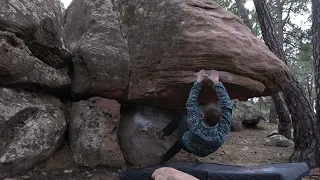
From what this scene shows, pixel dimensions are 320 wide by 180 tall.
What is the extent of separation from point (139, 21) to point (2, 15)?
241 cm

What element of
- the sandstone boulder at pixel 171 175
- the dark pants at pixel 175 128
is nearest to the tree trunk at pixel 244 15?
the dark pants at pixel 175 128

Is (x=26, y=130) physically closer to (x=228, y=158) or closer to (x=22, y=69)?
(x=22, y=69)

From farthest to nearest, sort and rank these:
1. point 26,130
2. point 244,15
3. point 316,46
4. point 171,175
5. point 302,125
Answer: point 244,15
point 302,125
point 316,46
point 26,130
point 171,175

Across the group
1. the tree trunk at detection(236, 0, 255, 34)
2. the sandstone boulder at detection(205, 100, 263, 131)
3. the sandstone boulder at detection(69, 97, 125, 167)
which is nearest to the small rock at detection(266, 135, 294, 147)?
the sandstone boulder at detection(205, 100, 263, 131)

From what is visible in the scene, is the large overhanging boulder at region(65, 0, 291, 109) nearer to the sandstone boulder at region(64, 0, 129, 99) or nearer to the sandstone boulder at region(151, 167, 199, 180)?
the sandstone boulder at region(64, 0, 129, 99)

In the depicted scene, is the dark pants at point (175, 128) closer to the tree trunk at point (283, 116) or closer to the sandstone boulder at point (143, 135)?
the sandstone boulder at point (143, 135)

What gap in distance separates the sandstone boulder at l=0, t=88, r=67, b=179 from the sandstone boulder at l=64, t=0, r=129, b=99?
80 cm

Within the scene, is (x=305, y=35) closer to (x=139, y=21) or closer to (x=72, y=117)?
(x=139, y=21)

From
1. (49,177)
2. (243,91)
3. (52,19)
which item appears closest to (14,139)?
(49,177)

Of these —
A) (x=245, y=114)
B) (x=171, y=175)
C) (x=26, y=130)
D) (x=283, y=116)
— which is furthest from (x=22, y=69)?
(x=245, y=114)

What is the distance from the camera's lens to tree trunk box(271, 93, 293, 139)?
8.83m

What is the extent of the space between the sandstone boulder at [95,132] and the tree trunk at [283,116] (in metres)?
5.73

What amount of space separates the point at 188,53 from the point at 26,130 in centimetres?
297

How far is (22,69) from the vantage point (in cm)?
448
